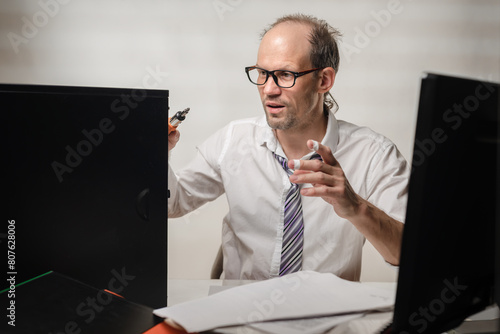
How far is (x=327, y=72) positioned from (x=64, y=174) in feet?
4.20

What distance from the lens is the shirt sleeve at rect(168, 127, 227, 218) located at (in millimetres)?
1891

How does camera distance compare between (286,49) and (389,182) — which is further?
(286,49)

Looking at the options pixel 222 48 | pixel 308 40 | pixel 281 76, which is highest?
pixel 222 48

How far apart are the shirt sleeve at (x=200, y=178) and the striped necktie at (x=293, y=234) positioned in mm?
379

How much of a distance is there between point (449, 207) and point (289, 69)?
123 centimetres

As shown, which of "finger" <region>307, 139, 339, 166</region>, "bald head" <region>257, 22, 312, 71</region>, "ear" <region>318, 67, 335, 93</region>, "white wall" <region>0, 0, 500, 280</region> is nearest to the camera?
"finger" <region>307, 139, 339, 166</region>

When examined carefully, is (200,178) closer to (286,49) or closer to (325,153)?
(286,49)

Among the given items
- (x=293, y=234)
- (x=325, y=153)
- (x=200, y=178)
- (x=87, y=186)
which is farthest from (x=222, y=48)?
(x=87, y=186)

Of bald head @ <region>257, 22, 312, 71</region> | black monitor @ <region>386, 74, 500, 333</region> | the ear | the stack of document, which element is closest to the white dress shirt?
the ear

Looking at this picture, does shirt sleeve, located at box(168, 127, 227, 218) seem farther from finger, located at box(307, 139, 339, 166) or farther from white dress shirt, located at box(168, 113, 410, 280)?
finger, located at box(307, 139, 339, 166)

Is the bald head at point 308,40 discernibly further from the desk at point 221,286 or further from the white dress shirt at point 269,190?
the desk at point 221,286

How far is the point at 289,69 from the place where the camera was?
1.77 metres

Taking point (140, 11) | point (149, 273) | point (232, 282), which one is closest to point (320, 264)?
point (232, 282)

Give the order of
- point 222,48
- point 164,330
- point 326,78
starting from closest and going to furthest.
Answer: point 164,330 < point 326,78 < point 222,48
